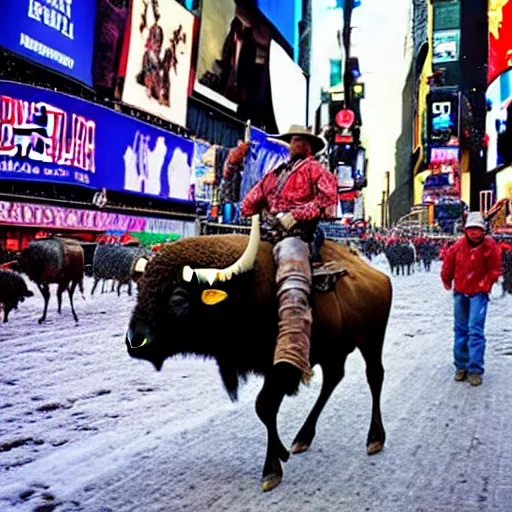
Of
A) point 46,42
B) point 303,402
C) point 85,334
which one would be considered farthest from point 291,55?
point 303,402

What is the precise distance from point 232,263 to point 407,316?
10.2m

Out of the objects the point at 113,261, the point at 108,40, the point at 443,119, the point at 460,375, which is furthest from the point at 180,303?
the point at 443,119

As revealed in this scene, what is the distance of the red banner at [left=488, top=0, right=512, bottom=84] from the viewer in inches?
2513

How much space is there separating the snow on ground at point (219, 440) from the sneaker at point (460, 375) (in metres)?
0.15

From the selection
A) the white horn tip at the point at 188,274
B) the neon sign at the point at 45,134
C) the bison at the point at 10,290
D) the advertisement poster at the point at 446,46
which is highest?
the advertisement poster at the point at 446,46

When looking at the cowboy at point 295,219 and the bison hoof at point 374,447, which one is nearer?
the cowboy at point 295,219

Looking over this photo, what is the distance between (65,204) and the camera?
1040 inches

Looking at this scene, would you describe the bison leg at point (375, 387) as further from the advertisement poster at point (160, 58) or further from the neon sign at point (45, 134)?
the advertisement poster at point (160, 58)

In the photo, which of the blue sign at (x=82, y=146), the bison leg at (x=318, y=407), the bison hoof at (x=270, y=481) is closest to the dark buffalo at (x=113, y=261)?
the blue sign at (x=82, y=146)

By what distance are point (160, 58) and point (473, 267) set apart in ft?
91.7

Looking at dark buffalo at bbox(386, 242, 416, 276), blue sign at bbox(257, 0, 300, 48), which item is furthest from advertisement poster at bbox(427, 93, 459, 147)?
dark buffalo at bbox(386, 242, 416, 276)

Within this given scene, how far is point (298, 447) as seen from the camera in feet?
16.2

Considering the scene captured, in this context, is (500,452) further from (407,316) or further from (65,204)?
(65,204)

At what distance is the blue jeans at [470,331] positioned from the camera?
7617mm
